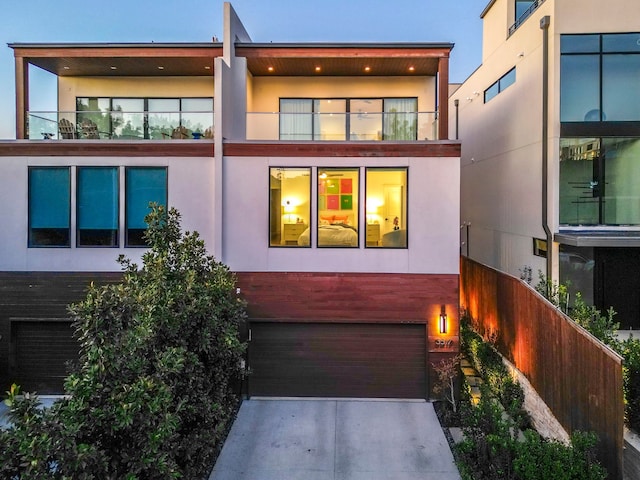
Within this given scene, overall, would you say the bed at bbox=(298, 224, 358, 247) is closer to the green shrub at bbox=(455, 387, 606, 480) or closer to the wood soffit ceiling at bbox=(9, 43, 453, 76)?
the wood soffit ceiling at bbox=(9, 43, 453, 76)

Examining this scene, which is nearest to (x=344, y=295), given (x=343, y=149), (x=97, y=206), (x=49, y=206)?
(x=343, y=149)

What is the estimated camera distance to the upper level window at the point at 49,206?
10.3 meters

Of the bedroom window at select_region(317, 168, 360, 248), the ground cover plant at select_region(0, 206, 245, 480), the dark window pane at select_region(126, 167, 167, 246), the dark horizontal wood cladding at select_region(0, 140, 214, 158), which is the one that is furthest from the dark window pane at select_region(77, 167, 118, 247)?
the bedroom window at select_region(317, 168, 360, 248)

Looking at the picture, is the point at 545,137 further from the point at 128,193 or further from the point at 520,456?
the point at 128,193

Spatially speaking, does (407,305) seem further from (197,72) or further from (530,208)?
(197,72)

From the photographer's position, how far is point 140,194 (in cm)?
1037

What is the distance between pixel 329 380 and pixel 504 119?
9.75m

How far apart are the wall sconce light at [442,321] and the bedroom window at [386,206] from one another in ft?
5.92

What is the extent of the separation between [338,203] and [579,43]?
7261 millimetres


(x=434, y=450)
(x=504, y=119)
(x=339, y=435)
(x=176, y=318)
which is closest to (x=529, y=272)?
(x=504, y=119)

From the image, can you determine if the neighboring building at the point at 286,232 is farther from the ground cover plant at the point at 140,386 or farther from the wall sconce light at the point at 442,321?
the ground cover plant at the point at 140,386

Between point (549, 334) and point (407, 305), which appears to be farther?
point (407, 305)

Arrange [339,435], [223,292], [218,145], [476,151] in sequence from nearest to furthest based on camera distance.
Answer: [223,292], [339,435], [218,145], [476,151]

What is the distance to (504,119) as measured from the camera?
13.6 metres
